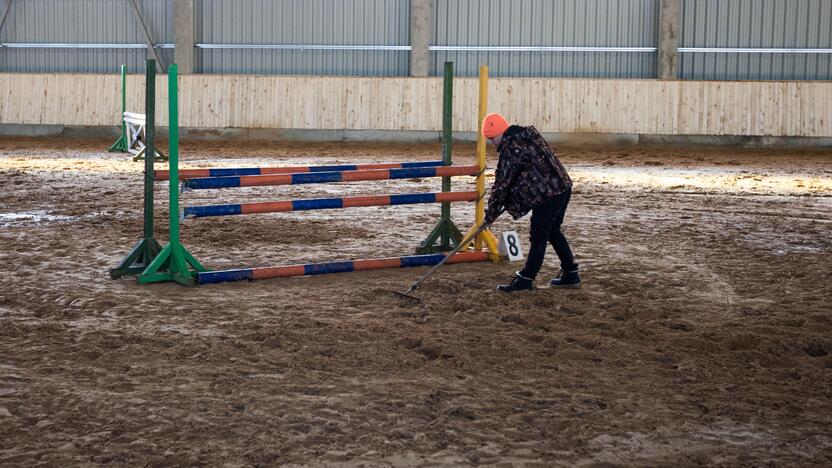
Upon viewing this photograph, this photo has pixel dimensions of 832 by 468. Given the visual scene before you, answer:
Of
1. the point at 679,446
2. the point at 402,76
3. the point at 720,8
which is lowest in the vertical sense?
the point at 679,446

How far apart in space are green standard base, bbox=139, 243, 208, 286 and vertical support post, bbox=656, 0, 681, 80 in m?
18.4

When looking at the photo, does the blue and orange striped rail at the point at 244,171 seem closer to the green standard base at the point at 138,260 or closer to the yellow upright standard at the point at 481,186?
the yellow upright standard at the point at 481,186

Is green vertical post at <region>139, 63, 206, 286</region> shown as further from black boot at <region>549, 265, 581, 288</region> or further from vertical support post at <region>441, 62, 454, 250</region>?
black boot at <region>549, 265, 581, 288</region>

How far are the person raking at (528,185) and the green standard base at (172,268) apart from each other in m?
2.33

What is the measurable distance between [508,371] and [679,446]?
130cm

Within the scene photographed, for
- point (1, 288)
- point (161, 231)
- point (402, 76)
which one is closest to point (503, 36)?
point (402, 76)

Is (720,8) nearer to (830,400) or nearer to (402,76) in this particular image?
(402,76)

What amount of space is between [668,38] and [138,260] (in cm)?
1861

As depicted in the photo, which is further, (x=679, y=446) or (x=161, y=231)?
(x=161, y=231)

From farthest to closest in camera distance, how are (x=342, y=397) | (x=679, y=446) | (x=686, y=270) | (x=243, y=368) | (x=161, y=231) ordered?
1. (x=161, y=231)
2. (x=686, y=270)
3. (x=243, y=368)
4. (x=342, y=397)
5. (x=679, y=446)

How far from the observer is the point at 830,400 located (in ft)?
16.3

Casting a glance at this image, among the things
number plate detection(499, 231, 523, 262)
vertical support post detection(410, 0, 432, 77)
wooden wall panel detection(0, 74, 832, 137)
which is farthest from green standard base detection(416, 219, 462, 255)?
vertical support post detection(410, 0, 432, 77)

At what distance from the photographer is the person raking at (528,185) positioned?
7.38m

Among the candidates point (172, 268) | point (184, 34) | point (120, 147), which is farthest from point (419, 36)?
point (172, 268)
